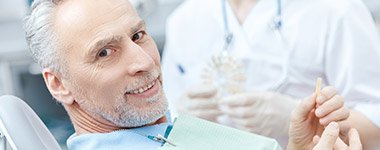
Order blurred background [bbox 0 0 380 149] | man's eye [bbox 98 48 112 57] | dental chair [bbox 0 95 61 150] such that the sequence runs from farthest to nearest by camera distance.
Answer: blurred background [bbox 0 0 380 149]
man's eye [bbox 98 48 112 57]
dental chair [bbox 0 95 61 150]

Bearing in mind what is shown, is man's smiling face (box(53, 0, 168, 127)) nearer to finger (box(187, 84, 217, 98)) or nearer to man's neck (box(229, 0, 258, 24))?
finger (box(187, 84, 217, 98))

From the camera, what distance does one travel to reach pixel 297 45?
1.92m

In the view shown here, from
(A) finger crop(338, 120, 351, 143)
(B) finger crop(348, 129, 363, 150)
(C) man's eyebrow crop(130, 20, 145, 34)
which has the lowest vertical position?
(A) finger crop(338, 120, 351, 143)

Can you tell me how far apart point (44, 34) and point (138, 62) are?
19 centimetres

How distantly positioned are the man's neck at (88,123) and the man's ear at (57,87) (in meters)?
0.03

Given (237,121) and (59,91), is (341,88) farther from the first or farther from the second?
(59,91)

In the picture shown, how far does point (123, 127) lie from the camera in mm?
1431

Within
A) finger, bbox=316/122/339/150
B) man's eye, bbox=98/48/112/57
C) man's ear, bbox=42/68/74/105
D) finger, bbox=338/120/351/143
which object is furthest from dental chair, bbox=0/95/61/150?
finger, bbox=338/120/351/143

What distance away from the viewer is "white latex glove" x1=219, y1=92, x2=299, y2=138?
6.20ft

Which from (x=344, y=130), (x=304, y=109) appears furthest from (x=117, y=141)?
(x=344, y=130)

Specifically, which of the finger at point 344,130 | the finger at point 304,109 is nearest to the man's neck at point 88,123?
the finger at point 304,109

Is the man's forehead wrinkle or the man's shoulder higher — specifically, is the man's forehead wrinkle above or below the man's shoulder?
above

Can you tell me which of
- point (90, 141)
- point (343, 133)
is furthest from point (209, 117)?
point (90, 141)

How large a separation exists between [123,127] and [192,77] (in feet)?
2.28
